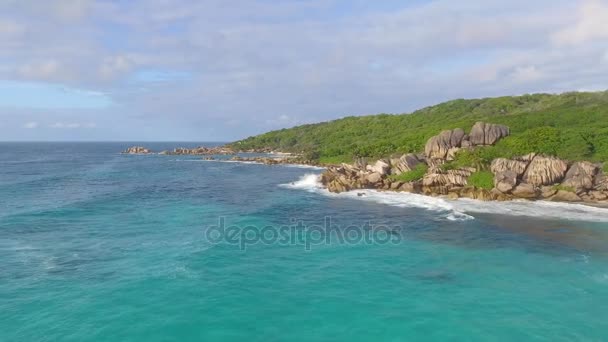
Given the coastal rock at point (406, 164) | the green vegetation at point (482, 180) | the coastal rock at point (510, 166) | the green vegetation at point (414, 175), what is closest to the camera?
the green vegetation at point (482, 180)

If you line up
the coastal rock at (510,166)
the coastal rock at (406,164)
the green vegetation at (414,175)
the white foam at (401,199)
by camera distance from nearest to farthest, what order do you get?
1. the white foam at (401,199)
2. the coastal rock at (510,166)
3. the green vegetation at (414,175)
4. the coastal rock at (406,164)

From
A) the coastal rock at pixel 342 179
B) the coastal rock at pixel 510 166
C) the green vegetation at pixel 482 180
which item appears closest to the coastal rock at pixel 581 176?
the coastal rock at pixel 510 166

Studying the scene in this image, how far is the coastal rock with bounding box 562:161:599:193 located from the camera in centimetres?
6356

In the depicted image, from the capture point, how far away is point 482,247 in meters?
40.3

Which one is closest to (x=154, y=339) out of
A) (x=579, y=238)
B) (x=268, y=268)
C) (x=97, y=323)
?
(x=97, y=323)

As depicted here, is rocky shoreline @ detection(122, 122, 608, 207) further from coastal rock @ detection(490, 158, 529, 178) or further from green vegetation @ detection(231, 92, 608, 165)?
green vegetation @ detection(231, 92, 608, 165)

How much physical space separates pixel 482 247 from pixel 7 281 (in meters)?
39.5

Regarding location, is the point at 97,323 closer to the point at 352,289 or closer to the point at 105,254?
the point at 105,254

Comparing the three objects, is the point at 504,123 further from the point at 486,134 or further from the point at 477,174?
the point at 477,174

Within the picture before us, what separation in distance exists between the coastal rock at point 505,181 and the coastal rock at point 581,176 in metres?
7.13

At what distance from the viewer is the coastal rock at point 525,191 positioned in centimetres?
6359

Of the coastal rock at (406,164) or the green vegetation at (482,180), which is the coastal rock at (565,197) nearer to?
the green vegetation at (482,180)

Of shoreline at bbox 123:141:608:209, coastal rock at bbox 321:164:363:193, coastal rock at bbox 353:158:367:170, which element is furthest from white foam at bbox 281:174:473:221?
coastal rock at bbox 353:158:367:170

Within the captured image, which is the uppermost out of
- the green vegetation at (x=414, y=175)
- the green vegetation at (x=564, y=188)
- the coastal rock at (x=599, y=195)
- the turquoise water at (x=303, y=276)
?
the green vegetation at (x=414, y=175)
